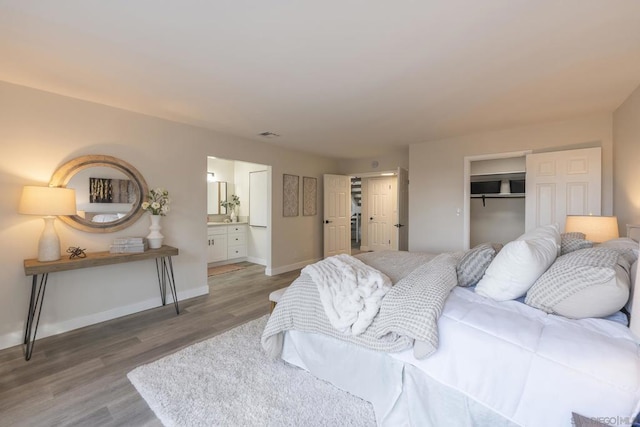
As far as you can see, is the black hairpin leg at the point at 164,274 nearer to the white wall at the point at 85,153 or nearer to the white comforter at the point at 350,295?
the white wall at the point at 85,153

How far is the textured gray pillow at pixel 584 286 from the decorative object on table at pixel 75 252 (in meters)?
3.82

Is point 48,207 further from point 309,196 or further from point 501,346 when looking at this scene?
point 309,196

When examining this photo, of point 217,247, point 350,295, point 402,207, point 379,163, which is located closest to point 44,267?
point 350,295

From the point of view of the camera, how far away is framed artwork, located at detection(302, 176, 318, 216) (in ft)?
18.5

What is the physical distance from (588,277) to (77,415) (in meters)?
2.98

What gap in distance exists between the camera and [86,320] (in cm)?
294

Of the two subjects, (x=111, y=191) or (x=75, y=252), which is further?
(x=111, y=191)

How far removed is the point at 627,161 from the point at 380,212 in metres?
4.95

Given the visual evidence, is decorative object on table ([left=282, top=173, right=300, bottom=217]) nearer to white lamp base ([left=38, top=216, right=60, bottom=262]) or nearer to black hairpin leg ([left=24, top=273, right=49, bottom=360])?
white lamp base ([left=38, top=216, right=60, bottom=262])

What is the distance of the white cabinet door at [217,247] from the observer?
5461mm

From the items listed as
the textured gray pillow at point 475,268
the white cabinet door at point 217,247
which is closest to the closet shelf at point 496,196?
the textured gray pillow at point 475,268

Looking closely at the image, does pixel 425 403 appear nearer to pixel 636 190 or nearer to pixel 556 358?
pixel 556 358

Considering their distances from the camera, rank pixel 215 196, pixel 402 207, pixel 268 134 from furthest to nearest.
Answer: pixel 215 196
pixel 402 207
pixel 268 134

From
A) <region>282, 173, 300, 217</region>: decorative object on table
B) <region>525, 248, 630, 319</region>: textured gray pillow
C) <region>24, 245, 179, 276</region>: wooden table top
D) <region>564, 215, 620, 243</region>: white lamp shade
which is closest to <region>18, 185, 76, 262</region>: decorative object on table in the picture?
<region>24, 245, 179, 276</region>: wooden table top
